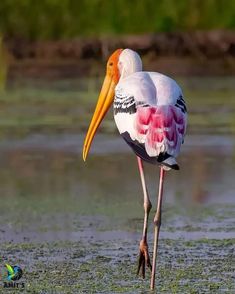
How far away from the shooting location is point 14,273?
6.29m

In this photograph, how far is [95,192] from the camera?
912 cm

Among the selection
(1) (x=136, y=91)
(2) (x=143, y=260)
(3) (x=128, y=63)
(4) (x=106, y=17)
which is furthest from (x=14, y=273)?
(4) (x=106, y=17)

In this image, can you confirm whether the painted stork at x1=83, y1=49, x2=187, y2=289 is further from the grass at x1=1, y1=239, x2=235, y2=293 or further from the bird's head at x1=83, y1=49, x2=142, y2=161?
the bird's head at x1=83, y1=49, x2=142, y2=161

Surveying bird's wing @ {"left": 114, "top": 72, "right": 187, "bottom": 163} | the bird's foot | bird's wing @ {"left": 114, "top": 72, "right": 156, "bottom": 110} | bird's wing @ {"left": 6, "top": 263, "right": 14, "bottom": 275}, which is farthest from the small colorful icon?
bird's wing @ {"left": 114, "top": 72, "right": 156, "bottom": 110}

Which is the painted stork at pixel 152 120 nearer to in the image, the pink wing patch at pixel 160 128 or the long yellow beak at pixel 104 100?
the pink wing patch at pixel 160 128

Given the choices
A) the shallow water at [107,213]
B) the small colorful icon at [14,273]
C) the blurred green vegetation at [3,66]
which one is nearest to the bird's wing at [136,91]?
the shallow water at [107,213]

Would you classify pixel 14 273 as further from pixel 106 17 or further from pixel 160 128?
pixel 106 17

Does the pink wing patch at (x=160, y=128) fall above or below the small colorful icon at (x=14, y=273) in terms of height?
above

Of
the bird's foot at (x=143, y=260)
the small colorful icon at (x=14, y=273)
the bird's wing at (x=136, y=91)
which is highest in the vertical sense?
the bird's wing at (x=136, y=91)

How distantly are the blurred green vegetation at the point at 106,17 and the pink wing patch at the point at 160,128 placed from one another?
14112mm

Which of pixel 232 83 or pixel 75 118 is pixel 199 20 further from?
pixel 75 118

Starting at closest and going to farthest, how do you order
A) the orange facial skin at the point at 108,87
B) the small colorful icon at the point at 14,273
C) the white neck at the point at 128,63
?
the small colorful icon at the point at 14,273 → the white neck at the point at 128,63 → the orange facial skin at the point at 108,87

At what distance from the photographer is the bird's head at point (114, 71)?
7.30 m

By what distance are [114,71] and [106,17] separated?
45.4 ft
